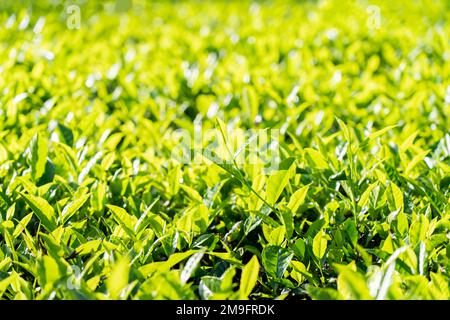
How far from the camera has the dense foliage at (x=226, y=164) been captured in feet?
6.29

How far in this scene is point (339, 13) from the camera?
5898 millimetres

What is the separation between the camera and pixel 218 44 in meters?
4.89

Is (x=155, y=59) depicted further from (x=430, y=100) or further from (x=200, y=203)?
(x=200, y=203)

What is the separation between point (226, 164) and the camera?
2146 mm

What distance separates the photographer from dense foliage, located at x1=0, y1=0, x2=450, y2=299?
1916 millimetres

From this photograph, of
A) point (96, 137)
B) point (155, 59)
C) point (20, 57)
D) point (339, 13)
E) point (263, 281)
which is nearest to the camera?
point (263, 281)

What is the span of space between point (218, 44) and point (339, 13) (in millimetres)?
1506

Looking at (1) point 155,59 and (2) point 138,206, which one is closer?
(2) point 138,206

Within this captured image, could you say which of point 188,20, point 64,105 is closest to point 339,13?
point 188,20

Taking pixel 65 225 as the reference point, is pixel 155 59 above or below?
above

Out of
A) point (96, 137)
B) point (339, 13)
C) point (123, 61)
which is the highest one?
point (339, 13)

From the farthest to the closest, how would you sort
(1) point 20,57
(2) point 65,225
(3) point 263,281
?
(1) point 20,57 → (2) point 65,225 → (3) point 263,281

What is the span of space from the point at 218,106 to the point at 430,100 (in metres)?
1.06

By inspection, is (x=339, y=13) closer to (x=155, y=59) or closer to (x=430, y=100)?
(x=155, y=59)
